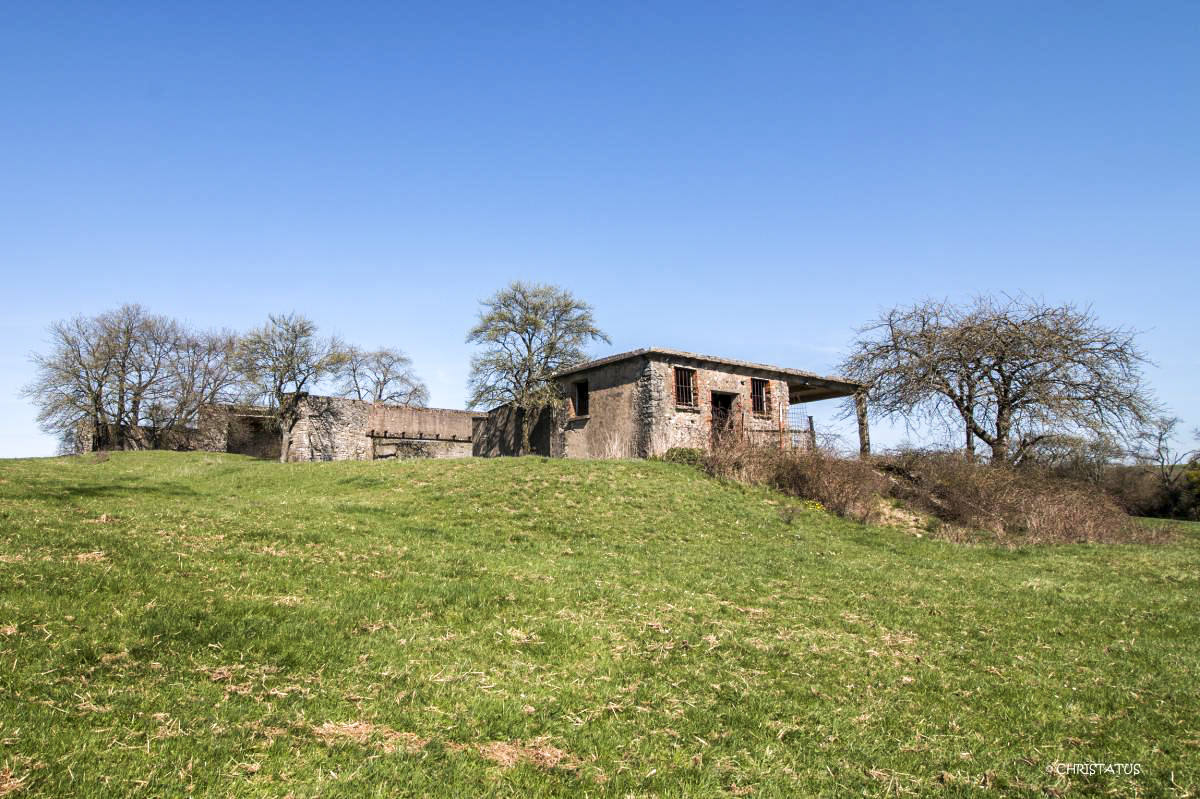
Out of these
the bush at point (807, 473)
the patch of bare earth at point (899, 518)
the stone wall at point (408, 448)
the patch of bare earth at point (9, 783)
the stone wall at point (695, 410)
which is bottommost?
the patch of bare earth at point (899, 518)

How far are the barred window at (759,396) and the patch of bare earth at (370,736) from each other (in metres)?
26.6

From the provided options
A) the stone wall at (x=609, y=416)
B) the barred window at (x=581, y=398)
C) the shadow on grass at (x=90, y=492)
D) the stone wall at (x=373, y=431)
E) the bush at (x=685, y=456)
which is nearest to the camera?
the shadow on grass at (x=90, y=492)

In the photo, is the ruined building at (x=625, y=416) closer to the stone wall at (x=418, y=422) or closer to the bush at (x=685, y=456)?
the stone wall at (x=418, y=422)

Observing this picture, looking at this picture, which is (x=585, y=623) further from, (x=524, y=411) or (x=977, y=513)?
(x=524, y=411)

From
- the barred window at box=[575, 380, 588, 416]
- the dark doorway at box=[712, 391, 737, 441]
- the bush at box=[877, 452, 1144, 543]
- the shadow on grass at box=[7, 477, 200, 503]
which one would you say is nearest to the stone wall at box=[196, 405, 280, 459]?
the barred window at box=[575, 380, 588, 416]

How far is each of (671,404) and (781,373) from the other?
22.5 ft

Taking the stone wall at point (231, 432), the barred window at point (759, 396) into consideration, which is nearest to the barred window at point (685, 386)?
the barred window at point (759, 396)

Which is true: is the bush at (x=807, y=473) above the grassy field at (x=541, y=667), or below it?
above

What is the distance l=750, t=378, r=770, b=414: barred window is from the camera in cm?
3020

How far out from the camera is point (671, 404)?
2727 centimetres

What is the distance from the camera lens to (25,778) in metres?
3.94

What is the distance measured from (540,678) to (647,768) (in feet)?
6.07

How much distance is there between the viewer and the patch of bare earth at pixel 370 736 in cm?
494

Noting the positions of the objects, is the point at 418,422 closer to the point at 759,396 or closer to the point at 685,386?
Answer: the point at 685,386
